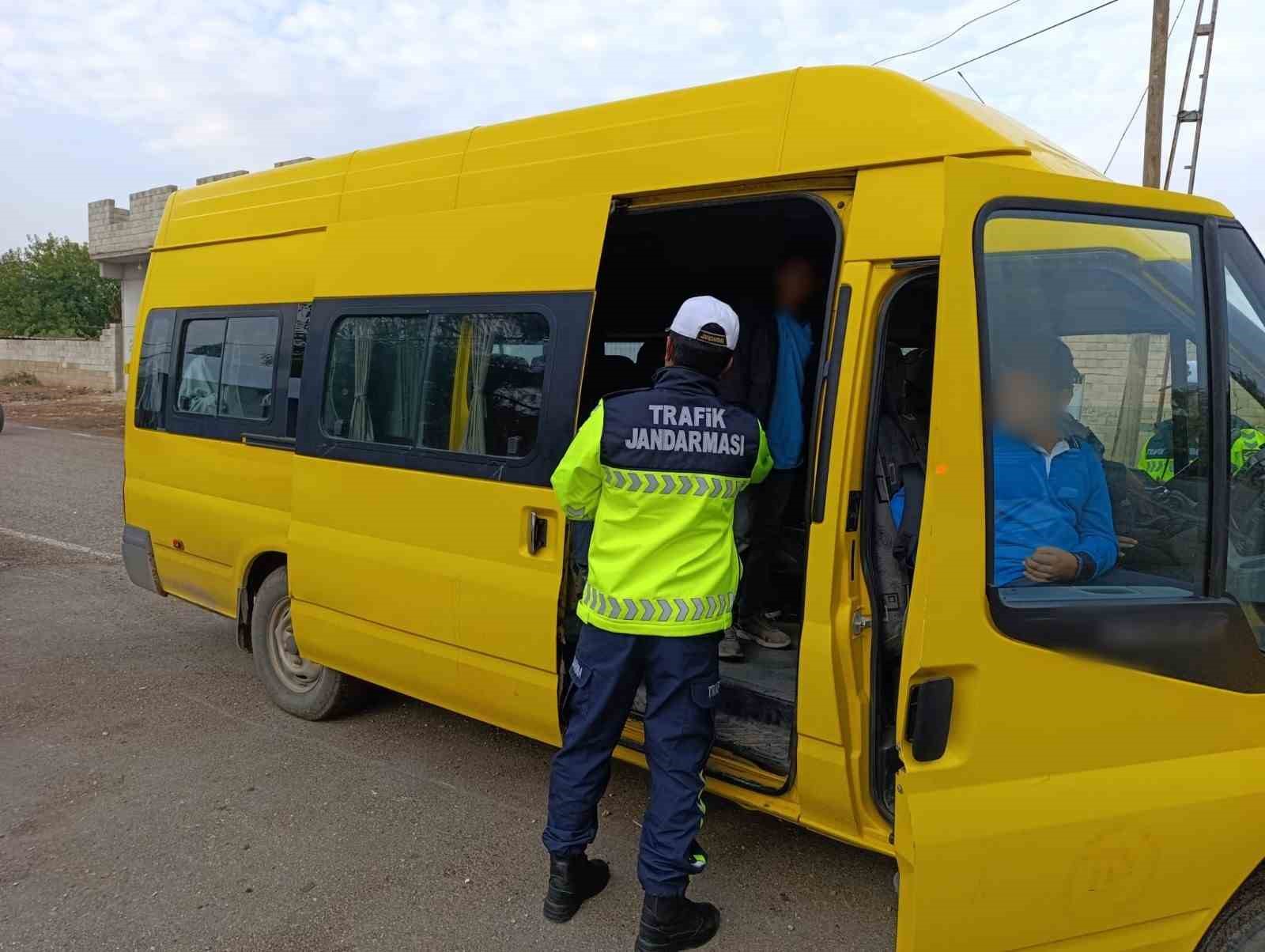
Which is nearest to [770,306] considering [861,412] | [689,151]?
[689,151]

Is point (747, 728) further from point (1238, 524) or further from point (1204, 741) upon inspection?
point (1238, 524)

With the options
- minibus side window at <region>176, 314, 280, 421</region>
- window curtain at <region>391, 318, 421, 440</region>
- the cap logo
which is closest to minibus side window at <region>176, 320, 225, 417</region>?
minibus side window at <region>176, 314, 280, 421</region>

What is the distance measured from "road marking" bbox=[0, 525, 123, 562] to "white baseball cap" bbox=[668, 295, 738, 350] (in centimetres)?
684

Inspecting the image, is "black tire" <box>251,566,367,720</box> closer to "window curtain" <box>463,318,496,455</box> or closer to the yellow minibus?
the yellow minibus

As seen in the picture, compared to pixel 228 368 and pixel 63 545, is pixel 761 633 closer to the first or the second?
pixel 228 368

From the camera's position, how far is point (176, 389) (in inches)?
197

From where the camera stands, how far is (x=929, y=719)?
187cm

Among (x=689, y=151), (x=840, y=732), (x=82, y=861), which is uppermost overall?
(x=689, y=151)

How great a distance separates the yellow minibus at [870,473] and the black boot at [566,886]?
45cm

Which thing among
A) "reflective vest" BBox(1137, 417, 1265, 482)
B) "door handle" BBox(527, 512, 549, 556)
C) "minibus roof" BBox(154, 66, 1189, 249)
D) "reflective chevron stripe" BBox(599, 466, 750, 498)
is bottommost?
"door handle" BBox(527, 512, 549, 556)

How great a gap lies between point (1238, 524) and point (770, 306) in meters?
2.45

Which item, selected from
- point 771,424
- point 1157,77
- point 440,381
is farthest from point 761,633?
point 1157,77

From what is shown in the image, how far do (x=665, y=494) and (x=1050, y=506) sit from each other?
1.07 meters

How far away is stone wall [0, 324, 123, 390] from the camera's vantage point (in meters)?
26.4
